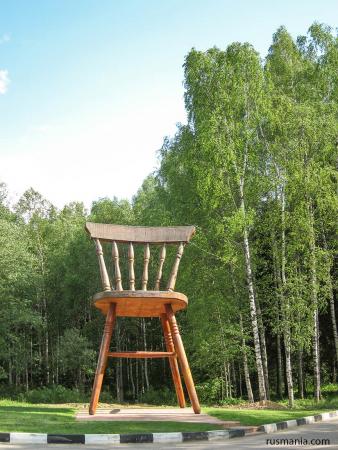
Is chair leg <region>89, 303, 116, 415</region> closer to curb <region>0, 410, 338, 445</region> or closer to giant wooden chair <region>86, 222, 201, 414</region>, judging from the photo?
giant wooden chair <region>86, 222, 201, 414</region>

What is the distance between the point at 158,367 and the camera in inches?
1403

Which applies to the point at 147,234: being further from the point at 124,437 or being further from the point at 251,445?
the point at 251,445

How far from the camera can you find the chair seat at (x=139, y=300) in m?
9.57

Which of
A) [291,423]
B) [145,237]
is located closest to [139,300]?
[145,237]

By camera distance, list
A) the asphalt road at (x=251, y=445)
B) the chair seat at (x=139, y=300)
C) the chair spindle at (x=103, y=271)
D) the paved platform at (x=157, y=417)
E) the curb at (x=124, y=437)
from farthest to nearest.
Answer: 1. the chair spindle at (x=103, y=271)
2. the chair seat at (x=139, y=300)
3. the paved platform at (x=157, y=417)
4. the curb at (x=124, y=437)
5. the asphalt road at (x=251, y=445)

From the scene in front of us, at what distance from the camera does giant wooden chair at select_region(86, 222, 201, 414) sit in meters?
9.70

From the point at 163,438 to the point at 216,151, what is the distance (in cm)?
1234

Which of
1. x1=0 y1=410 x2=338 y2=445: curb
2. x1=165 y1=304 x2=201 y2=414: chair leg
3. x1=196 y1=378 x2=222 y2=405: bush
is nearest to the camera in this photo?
x1=0 y1=410 x2=338 y2=445: curb

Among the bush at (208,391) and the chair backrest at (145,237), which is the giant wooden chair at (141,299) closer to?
the chair backrest at (145,237)

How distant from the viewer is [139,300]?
32.0ft

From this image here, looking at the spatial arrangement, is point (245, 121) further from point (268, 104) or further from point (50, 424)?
point (50, 424)

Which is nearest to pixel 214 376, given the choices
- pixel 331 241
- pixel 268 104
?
pixel 331 241

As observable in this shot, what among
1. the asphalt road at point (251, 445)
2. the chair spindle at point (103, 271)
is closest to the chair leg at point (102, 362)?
the chair spindle at point (103, 271)

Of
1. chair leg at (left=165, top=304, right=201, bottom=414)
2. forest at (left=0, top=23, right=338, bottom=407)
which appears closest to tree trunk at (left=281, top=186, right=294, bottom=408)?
forest at (left=0, top=23, right=338, bottom=407)
